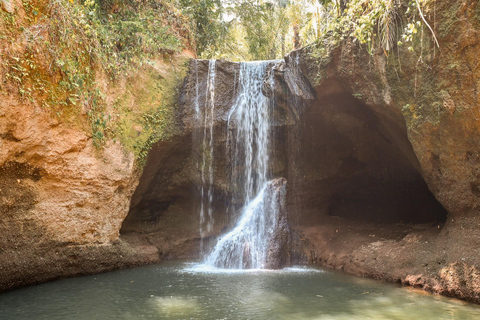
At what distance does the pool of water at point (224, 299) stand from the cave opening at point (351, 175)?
4278 millimetres

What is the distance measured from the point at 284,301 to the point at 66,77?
5.60m

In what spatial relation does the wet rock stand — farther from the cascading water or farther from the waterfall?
the cascading water

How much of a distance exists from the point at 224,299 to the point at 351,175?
24.3 ft

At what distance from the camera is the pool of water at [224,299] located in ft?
16.1

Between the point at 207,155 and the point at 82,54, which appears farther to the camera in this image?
the point at 207,155

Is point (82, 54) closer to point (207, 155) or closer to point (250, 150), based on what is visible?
point (207, 155)

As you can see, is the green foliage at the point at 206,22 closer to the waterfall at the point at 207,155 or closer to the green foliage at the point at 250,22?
the green foliage at the point at 250,22

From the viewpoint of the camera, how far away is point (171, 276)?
7.34m

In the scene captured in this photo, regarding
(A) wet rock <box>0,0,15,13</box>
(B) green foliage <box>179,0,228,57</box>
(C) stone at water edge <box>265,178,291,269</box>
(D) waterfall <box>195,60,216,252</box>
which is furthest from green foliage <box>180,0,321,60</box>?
(A) wet rock <box>0,0,15,13</box>

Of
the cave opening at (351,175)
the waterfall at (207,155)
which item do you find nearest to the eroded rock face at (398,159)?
the cave opening at (351,175)

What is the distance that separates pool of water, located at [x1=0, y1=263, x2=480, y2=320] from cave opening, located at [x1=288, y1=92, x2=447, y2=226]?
4278mm

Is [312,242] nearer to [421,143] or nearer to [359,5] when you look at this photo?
[421,143]

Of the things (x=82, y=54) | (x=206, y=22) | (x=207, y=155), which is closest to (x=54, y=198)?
(x=82, y=54)

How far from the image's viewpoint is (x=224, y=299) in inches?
220
